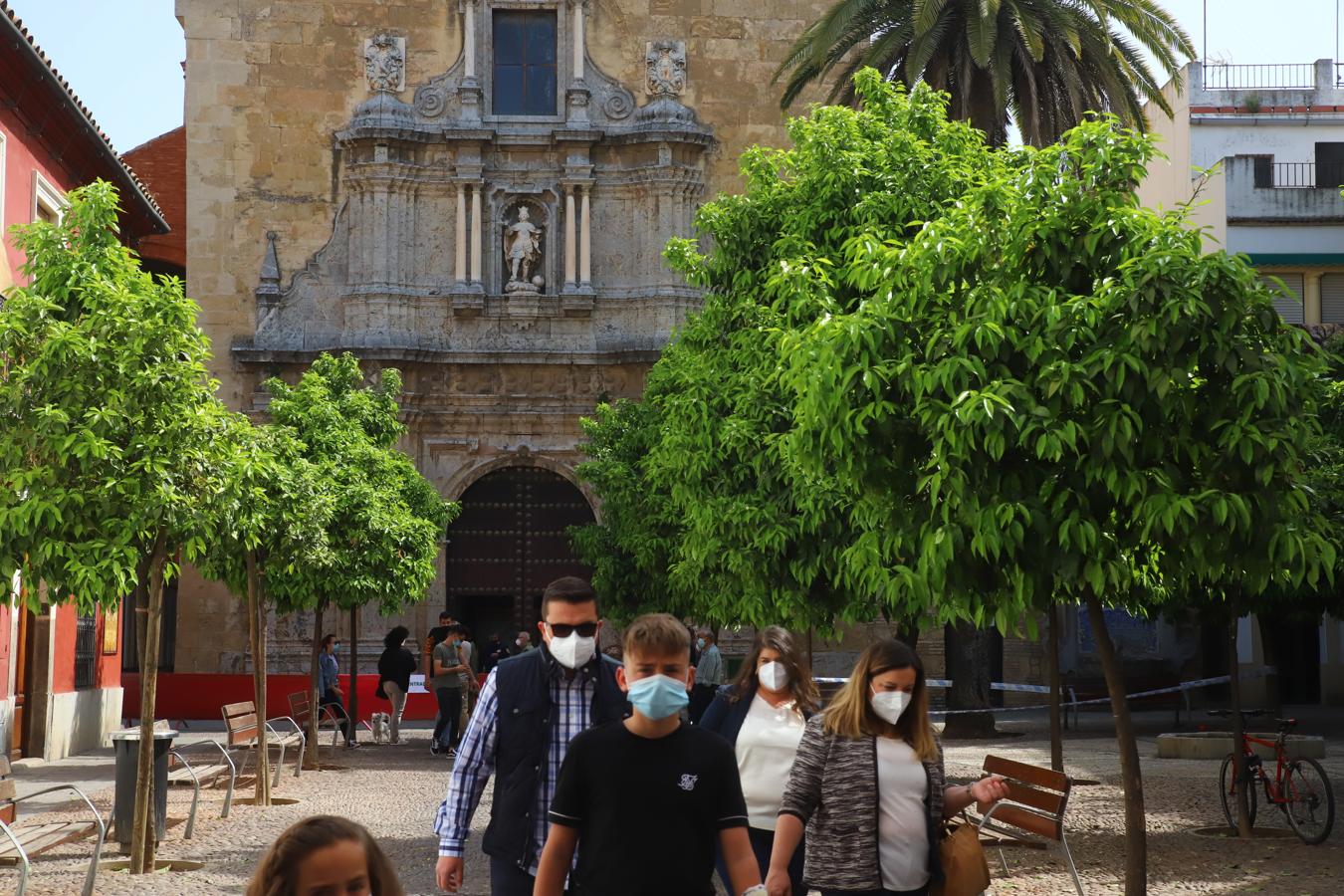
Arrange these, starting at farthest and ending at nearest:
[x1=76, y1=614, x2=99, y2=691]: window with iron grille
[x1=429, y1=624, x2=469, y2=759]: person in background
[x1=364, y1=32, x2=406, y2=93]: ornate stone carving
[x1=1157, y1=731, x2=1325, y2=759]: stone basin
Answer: [x1=364, y1=32, x2=406, y2=93]: ornate stone carving
[x1=76, y1=614, x2=99, y2=691]: window with iron grille
[x1=429, y1=624, x2=469, y2=759]: person in background
[x1=1157, y1=731, x2=1325, y2=759]: stone basin

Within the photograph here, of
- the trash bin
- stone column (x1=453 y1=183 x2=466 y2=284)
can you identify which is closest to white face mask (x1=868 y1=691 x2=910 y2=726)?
the trash bin

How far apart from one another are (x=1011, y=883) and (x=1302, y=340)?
4.48m

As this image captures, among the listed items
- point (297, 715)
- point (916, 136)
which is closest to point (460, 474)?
point (297, 715)

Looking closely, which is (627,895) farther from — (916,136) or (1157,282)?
(916,136)

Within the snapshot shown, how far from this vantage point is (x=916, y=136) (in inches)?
739

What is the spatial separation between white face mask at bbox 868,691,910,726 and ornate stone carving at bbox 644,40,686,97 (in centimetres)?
3058

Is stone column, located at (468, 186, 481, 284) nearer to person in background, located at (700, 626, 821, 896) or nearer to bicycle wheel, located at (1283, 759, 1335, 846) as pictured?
bicycle wheel, located at (1283, 759, 1335, 846)

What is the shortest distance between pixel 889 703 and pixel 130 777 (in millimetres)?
8550

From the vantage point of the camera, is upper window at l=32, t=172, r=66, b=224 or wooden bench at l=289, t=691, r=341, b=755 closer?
wooden bench at l=289, t=691, r=341, b=755

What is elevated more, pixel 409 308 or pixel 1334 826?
pixel 409 308

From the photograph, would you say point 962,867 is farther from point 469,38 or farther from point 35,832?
point 469,38

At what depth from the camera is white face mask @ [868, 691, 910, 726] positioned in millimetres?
6465

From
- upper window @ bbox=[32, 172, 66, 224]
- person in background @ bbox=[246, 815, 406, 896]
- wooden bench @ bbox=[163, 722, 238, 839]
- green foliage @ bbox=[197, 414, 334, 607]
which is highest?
upper window @ bbox=[32, 172, 66, 224]

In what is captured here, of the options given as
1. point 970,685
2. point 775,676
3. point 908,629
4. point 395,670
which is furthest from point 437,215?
point 775,676
